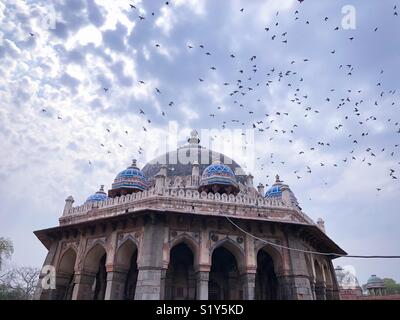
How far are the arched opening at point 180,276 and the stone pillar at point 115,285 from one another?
7.87ft

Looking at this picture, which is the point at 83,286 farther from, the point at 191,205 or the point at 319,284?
the point at 319,284

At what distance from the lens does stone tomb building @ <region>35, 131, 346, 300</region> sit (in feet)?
44.8

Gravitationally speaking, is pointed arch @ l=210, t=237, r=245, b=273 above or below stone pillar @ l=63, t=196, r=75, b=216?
below

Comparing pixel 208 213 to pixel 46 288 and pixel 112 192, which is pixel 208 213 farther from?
pixel 46 288

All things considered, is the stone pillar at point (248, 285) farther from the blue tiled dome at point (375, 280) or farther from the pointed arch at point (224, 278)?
the blue tiled dome at point (375, 280)

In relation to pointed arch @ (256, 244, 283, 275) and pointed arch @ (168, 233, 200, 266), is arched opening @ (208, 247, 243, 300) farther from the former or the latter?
pointed arch @ (168, 233, 200, 266)

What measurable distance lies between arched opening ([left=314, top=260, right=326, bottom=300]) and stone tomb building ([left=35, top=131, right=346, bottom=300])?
0.05m

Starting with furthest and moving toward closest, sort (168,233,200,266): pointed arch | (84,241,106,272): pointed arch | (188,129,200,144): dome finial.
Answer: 1. (188,129,200,144): dome finial
2. (84,241,106,272): pointed arch
3. (168,233,200,266): pointed arch

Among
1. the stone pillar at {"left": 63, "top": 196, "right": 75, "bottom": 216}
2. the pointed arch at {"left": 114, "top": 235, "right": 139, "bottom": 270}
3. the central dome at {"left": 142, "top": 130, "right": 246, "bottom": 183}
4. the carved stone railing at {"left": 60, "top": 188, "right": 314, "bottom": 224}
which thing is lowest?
the pointed arch at {"left": 114, "top": 235, "right": 139, "bottom": 270}

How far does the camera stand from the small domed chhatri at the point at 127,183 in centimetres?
1861

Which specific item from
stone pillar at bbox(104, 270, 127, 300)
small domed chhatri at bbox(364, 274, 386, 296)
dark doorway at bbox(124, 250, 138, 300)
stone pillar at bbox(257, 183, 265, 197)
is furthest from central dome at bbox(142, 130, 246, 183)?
small domed chhatri at bbox(364, 274, 386, 296)

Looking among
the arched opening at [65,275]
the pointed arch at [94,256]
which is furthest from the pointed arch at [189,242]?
the arched opening at [65,275]

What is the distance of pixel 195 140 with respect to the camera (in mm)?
27969
